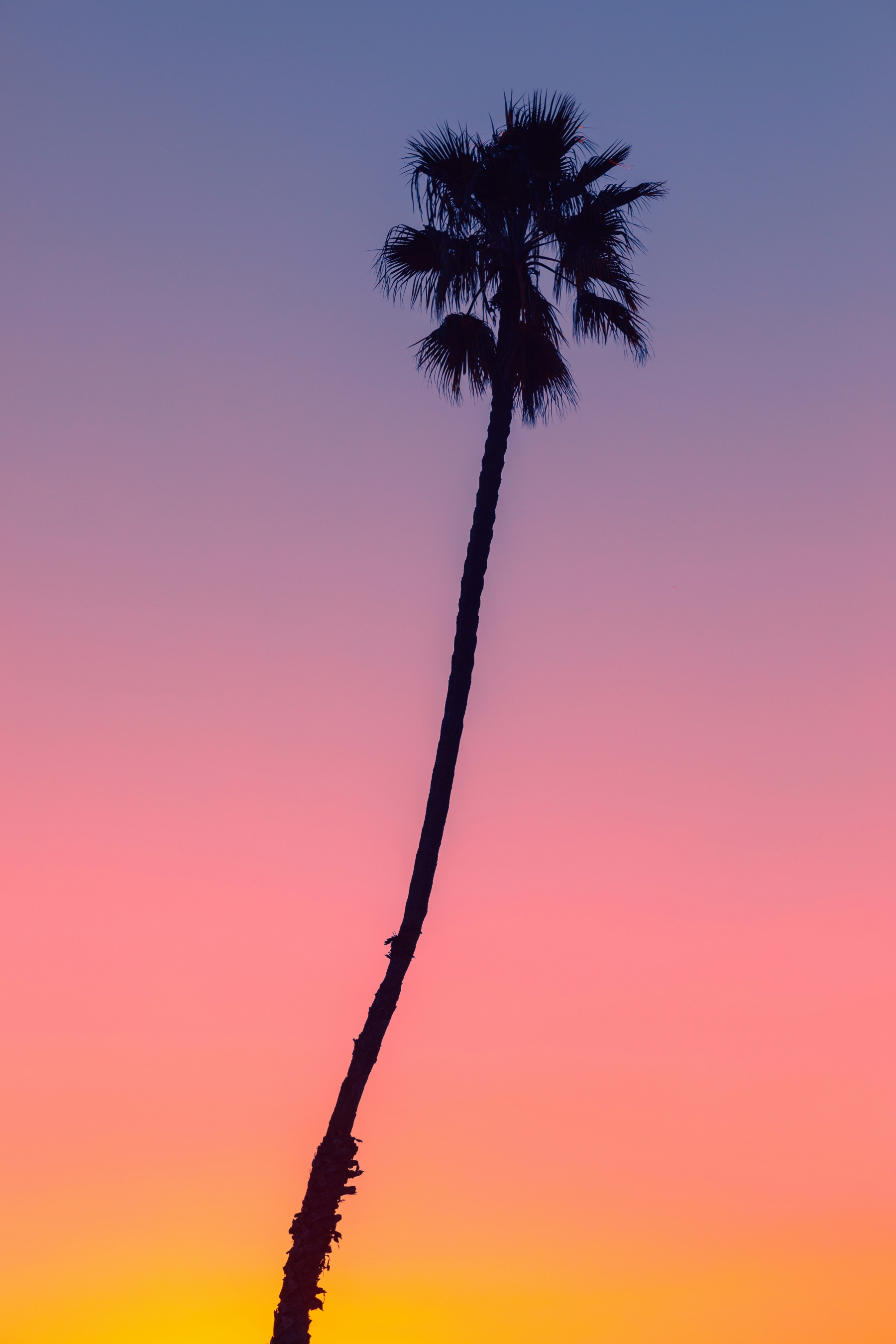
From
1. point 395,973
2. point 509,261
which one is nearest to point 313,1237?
point 395,973

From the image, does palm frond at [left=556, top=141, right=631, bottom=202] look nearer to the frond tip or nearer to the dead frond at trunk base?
the frond tip

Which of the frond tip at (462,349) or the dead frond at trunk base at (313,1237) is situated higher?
the frond tip at (462,349)

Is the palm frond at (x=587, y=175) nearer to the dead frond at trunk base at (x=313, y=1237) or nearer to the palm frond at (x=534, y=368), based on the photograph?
the palm frond at (x=534, y=368)

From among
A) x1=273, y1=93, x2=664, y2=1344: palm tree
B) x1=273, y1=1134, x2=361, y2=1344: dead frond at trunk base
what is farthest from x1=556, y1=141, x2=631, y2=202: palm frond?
x1=273, y1=1134, x2=361, y2=1344: dead frond at trunk base

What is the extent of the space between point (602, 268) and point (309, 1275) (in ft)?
48.0

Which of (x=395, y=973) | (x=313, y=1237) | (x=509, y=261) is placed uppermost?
(x=509, y=261)

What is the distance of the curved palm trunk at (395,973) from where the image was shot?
585 inches

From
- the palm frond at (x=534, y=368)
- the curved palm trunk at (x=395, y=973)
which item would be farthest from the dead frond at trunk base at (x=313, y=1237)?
the palm frond at (x=534, y=368)

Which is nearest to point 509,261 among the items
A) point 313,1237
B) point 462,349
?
point 462,349

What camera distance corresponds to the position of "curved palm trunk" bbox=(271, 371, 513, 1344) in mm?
14867

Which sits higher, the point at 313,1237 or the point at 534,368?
the point at 534,368

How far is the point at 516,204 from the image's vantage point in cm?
1817

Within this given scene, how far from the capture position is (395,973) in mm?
15711

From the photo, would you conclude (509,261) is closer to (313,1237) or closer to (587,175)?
(587,175)
